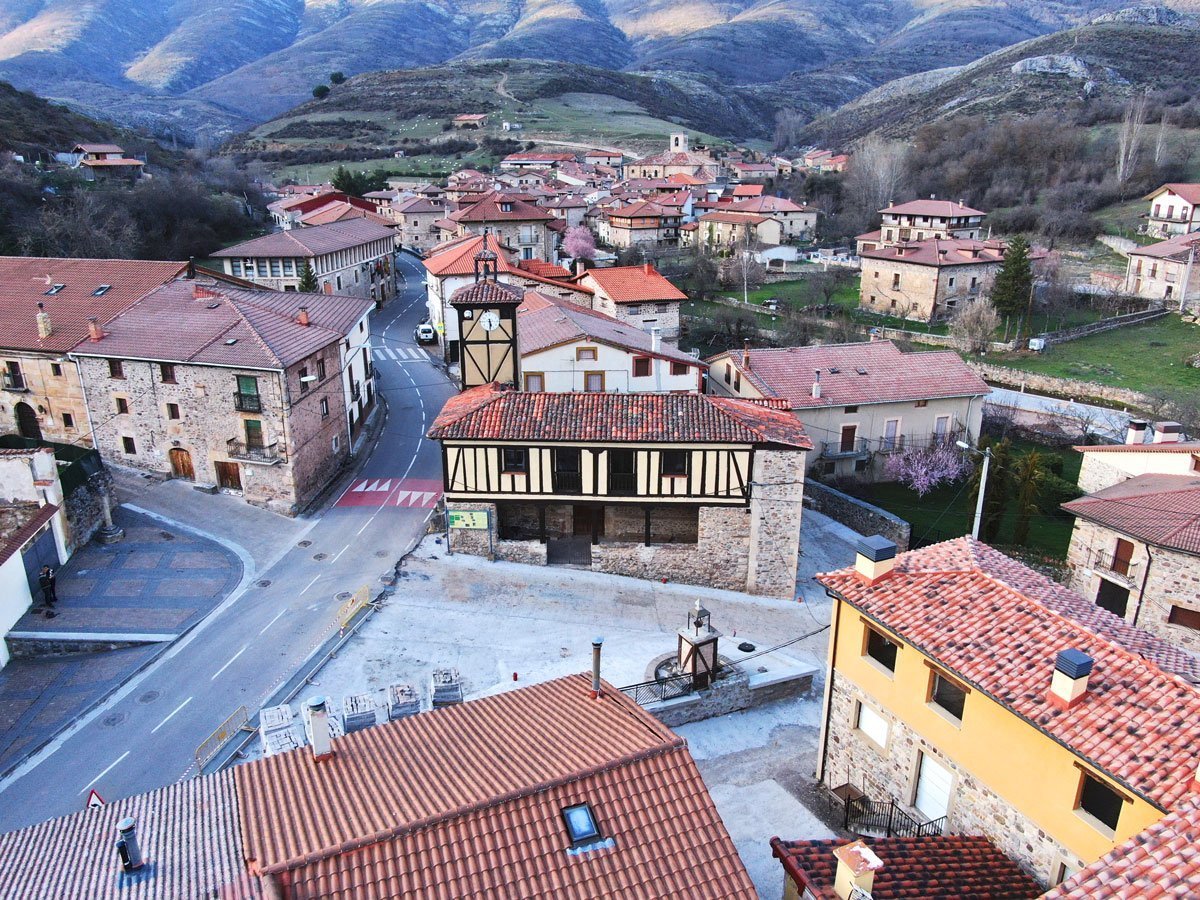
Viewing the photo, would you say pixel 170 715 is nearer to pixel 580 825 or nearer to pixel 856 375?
pixel 580 825

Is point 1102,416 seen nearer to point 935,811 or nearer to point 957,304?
point 957,304

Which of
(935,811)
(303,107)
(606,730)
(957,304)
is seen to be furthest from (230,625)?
(303,107)

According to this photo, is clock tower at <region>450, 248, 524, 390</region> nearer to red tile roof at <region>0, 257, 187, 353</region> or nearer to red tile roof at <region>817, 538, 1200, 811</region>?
red tile roof at <region>0, 257, 187, 353</region>

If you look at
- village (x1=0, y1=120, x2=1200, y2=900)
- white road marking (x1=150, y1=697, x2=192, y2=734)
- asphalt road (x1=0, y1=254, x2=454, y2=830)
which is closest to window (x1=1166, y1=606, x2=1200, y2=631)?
village (x1=0, y1=120, x2=1200, y2=900)

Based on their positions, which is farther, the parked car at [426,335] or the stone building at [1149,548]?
the parked car at [426,335]

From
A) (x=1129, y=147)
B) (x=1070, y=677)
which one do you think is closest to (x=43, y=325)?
(x=1070, y=677)

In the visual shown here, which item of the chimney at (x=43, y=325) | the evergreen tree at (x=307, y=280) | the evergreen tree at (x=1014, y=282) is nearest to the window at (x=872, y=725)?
the chimney at (x=43, y=325)

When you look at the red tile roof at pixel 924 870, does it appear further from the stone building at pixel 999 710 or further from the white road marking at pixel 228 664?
the white road marking at pixel 228 664
